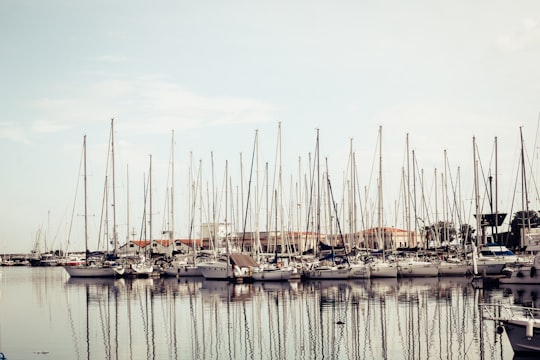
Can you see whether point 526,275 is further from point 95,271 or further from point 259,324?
point 95,271

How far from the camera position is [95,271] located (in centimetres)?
8675

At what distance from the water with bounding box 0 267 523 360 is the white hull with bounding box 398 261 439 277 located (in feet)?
30.2

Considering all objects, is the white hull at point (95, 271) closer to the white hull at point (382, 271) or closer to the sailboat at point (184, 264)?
the sailboat at point (184, 264)

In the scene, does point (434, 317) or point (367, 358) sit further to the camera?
point (434, 317)

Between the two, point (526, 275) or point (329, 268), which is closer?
point (526, 275)

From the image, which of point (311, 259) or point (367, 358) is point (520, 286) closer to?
point (311, 259)

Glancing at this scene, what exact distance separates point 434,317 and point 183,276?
159 feet

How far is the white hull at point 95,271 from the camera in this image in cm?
8500

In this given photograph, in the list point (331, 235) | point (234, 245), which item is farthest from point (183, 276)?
point (331, 235)

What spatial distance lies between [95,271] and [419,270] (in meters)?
40.4

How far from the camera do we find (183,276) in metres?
83.3

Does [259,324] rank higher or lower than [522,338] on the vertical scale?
lower

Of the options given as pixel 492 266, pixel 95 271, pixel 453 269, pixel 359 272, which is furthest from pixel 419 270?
pixel 95 271

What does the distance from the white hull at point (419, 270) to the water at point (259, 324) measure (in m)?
9.21
